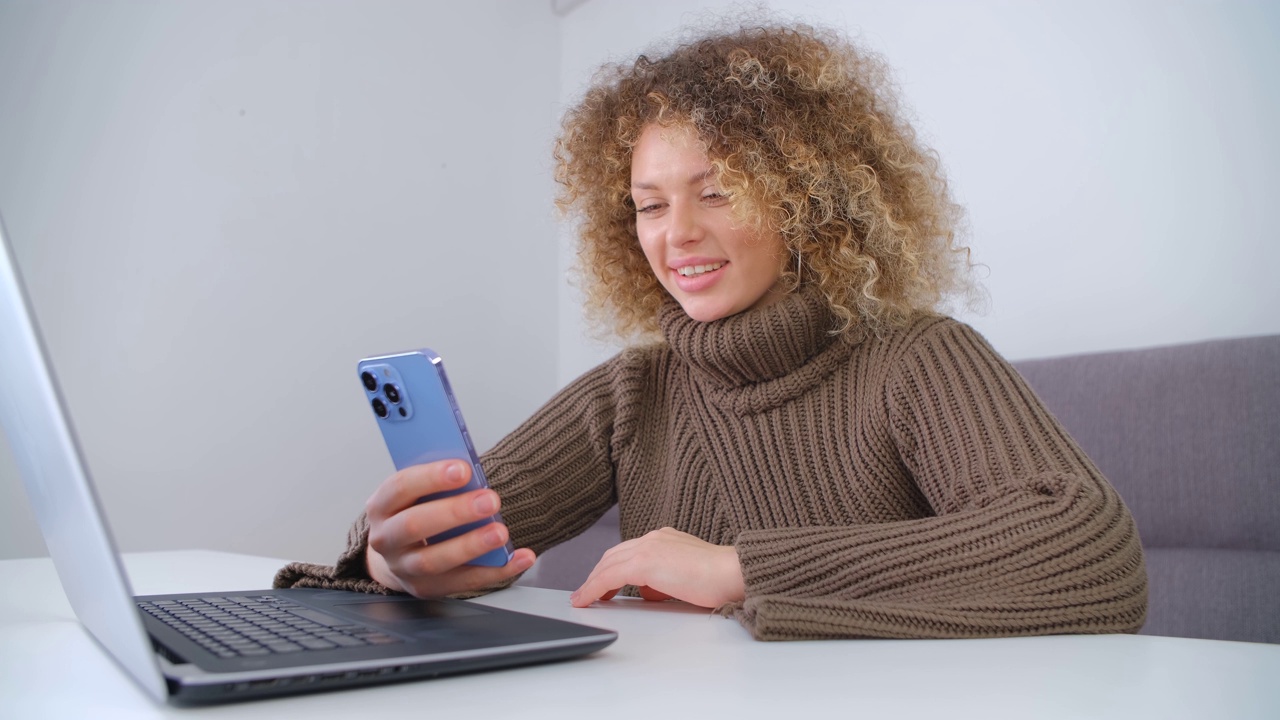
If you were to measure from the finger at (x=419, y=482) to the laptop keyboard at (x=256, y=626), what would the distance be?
0.37 feet

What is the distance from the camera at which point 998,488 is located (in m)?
0.76

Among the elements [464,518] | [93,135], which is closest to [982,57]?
[464,518]

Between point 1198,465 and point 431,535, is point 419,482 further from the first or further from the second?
point 1198,465

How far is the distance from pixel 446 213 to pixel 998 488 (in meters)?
2.41

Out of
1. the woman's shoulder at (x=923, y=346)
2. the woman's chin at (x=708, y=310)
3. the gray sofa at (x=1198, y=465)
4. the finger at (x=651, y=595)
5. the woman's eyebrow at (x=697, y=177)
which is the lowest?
the gray sofa at (x=1198, y=465)

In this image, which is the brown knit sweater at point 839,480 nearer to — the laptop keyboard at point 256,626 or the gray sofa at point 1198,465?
the laptop keyboard at point 256,626

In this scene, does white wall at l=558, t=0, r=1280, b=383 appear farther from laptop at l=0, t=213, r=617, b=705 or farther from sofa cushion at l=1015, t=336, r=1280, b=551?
laptop at l=0, t=213, r=617, b=705

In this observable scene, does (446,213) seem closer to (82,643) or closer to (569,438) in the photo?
(569,438)

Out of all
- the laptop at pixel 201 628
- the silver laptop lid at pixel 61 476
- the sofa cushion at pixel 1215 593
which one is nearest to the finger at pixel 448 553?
the laptop at pixel 201 628

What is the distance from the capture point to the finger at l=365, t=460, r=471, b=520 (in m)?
0.72

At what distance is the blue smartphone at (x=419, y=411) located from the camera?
68 centimetres

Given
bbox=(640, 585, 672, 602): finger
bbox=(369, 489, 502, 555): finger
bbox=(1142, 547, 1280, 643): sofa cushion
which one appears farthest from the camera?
bbox=(1142, 547, 1280, 643): sofa cushion

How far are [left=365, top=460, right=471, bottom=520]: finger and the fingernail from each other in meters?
0.02

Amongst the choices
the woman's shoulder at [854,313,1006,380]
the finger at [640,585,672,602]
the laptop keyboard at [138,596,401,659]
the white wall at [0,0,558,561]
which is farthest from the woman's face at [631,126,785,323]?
the white wall at [0,0,558,561]
